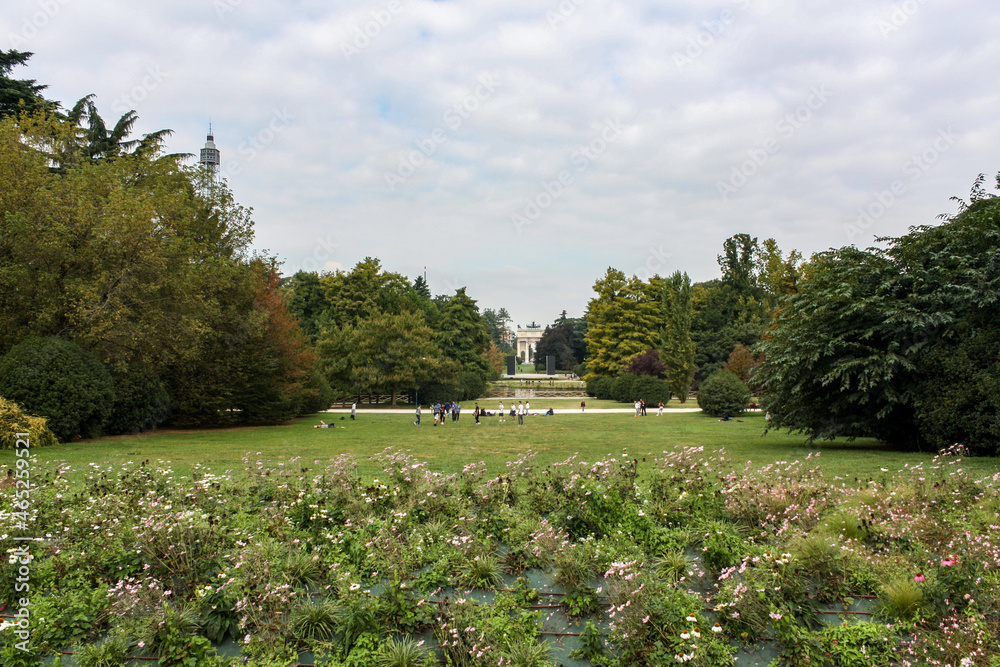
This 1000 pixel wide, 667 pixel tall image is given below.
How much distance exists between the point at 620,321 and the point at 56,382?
45020 millimetres

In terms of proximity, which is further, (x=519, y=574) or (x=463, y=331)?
(x=463, y=331)

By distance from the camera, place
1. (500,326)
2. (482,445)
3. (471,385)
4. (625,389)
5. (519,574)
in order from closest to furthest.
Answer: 1. (519,574)
2. (482,445)
3. (625,389)
4. (471,385)
5. (500,326)

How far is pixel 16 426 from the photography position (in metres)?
15.2

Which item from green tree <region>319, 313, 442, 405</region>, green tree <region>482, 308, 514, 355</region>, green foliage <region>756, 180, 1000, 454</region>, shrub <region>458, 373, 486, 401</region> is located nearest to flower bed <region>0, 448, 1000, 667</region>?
green foliage <region>756, 180, 1000, 454</region>

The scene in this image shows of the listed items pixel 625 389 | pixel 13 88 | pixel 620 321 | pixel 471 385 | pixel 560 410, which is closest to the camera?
pixel 13 88

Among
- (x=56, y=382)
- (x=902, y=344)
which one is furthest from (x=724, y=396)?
(x=56, y=382)

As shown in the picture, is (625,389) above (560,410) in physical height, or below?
above

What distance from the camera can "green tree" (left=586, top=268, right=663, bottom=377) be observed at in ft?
178

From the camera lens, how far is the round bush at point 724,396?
30938 mm

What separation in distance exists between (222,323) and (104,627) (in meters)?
20.6

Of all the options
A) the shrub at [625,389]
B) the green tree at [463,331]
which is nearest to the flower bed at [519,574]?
the shrub at [625,389]

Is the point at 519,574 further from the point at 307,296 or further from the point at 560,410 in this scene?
the point at 307,296

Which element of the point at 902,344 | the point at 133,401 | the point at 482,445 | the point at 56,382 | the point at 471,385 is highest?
the point at 902,344

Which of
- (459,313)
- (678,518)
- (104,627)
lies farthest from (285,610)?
(459,313)
